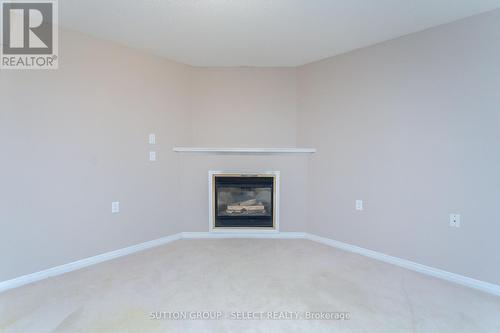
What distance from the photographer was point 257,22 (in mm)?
2379

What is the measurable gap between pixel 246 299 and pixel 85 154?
2076 mm

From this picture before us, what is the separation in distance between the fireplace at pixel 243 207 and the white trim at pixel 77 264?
691 millimetres

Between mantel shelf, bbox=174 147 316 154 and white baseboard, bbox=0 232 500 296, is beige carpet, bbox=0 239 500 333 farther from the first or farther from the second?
mantel shelf, bbox=174 147 316 154

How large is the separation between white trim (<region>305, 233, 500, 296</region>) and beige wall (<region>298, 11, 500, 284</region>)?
0.05m

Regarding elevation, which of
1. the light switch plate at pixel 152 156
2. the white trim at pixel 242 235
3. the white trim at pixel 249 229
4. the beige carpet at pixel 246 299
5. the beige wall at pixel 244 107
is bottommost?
the beige carpet at pixel 246 299

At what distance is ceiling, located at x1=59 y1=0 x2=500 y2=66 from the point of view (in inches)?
82.7

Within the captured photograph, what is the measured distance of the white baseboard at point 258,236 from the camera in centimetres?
224

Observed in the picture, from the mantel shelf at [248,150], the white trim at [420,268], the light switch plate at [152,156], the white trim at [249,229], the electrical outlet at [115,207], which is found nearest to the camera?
the white trim at [420,268]

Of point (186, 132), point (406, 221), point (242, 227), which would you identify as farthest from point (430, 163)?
point (186, 132)

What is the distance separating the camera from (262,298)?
2.04 metres

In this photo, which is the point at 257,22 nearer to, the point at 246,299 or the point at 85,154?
the point at 85,154

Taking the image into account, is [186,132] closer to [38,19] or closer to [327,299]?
[38,19]

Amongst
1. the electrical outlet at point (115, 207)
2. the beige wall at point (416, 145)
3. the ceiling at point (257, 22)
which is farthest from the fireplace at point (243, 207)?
the ceiling at point (257, 22)

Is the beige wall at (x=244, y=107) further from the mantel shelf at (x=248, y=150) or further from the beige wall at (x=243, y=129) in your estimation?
the mantel shelf at (x=248, y=150)
